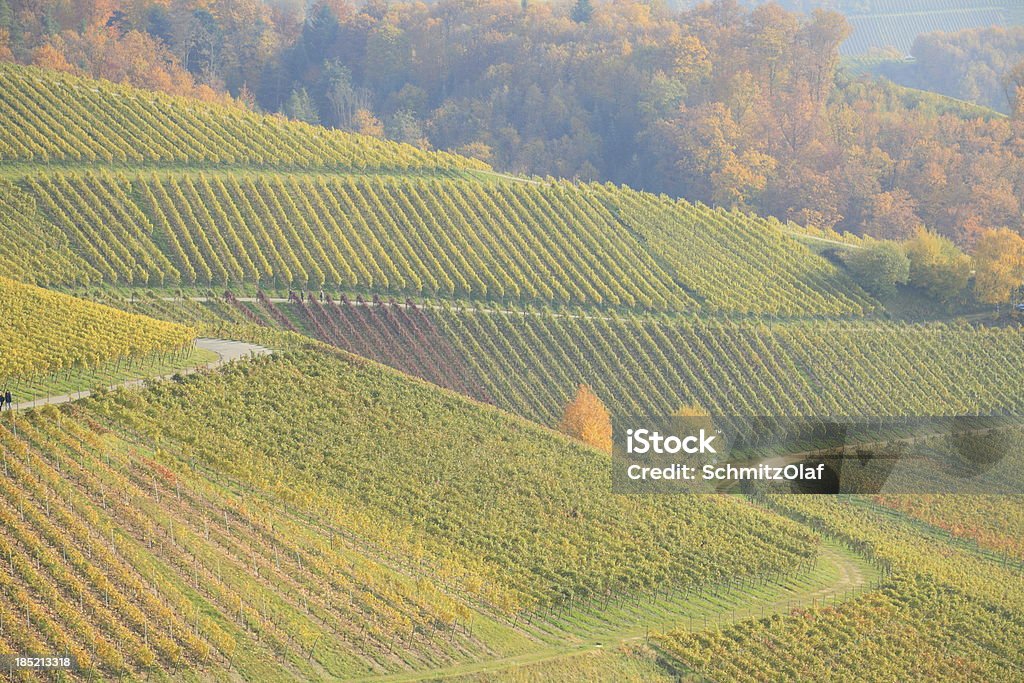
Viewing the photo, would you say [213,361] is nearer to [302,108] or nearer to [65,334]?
[65,334]

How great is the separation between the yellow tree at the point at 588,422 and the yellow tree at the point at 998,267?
2528cm

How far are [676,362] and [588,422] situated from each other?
8.75m

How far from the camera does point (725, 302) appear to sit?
62.2 meters

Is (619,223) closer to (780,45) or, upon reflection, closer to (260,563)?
(260,563)

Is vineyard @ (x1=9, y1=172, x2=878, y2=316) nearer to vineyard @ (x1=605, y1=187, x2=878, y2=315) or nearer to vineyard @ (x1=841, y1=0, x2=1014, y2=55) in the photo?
vineyard @ (x1=605, y1=187, x2=878, y2=315)

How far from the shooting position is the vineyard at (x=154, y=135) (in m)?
63.3

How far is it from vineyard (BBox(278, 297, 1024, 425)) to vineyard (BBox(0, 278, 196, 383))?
34.0 feet

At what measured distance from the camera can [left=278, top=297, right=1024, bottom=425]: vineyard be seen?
5291 centimetres

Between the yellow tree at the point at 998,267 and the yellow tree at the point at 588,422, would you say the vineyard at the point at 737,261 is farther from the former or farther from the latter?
the yellow tree at the point at 588,422

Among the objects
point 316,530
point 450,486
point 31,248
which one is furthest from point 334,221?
point 316,530

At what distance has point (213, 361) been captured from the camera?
42.2 m

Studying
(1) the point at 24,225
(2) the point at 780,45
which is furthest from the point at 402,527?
(2) the point at 780,45

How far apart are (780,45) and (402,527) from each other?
86498mm

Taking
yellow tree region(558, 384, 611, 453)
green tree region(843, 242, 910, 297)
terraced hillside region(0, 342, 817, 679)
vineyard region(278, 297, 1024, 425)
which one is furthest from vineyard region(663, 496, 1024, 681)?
green tree region(843, 242, 910, 297)
